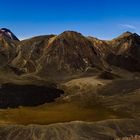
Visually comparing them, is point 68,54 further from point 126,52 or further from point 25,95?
point 25,95

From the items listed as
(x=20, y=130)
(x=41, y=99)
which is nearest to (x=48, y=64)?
(x=41, y=99)

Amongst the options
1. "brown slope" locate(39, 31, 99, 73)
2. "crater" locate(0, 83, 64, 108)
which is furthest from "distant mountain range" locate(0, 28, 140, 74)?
"crater" locate(0, 83, 64, 108)

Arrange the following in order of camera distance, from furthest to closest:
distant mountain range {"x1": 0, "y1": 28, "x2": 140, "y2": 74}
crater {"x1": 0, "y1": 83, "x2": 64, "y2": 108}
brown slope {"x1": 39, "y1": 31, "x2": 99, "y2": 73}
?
distant mountain range {"x1": 0, "y1": 28, "x2": 140, "y2": 74}
brown slope {"x1": 39, "y1": 31, "x2": 99, "y2": 73}
crater {"x1": 0, "y1": 83, "x2": 64, "y2": 108}

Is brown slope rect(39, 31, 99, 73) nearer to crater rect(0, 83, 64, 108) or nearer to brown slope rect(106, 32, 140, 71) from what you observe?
brown slope rect(106, 32, 140, 71)

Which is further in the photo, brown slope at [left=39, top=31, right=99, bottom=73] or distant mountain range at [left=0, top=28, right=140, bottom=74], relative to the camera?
distant mountain range at [left=0, top=28, right=140, bottom=74]

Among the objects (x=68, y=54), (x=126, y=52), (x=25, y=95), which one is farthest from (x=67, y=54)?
(x=25, y=95)

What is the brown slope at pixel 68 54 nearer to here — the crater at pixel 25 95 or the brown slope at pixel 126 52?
the brown slope at pixel 126 52

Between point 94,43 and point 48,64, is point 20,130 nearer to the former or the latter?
point 48,64
